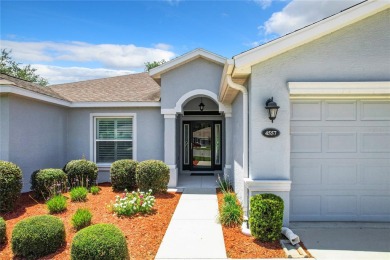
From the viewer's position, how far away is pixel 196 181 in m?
11.5

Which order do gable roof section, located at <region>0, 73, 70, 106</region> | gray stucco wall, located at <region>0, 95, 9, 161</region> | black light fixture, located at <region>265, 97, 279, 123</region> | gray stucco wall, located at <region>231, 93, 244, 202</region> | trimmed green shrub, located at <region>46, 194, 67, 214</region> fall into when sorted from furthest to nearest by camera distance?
1. gray stucco wall, located at <region>0, 95, 9, 161</region>
2. gable roof section, located at <region>0, 73, 70, 106</region>
3. gray stucco wall, located at <region>231, 93, 244, 202</region>
4. trimmed green shrub, located at <region>46, 194, 67, 214</region>
5. black light fixture, located at <region>265, 97, 279, 123</region>

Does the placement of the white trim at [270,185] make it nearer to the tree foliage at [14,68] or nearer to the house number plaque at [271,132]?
the house number plaque at [271,132]

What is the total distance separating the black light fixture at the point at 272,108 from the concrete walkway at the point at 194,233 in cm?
264

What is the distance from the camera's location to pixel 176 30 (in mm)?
14539

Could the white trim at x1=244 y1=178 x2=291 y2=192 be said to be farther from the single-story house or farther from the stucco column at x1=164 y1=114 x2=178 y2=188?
the stucco column at x1=164 y1=114 x2=178 y2=188

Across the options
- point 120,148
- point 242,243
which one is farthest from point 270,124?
point 120,148

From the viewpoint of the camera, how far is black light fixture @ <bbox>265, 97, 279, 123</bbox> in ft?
17.4

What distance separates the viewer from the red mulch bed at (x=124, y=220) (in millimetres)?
4926

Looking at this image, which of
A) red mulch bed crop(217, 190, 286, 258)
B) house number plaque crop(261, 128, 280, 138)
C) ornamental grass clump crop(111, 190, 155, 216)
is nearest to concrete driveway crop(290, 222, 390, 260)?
red mulch bed crop(217, 190, 286, 258)

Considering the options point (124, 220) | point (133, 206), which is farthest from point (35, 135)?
point (124, 220)

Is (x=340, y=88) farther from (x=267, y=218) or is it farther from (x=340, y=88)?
(x=267, y=218)

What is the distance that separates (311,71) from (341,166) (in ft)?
7.46

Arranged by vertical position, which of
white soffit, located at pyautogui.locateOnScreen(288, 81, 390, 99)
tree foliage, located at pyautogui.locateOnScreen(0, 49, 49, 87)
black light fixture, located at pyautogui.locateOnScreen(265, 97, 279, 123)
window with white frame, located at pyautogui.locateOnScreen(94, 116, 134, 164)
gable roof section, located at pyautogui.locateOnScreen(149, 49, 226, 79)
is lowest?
window with white frame, located at pyautogui.locateOnScreen(94, 116, 134, 164)

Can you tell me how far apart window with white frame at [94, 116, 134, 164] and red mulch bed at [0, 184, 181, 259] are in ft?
8.10
